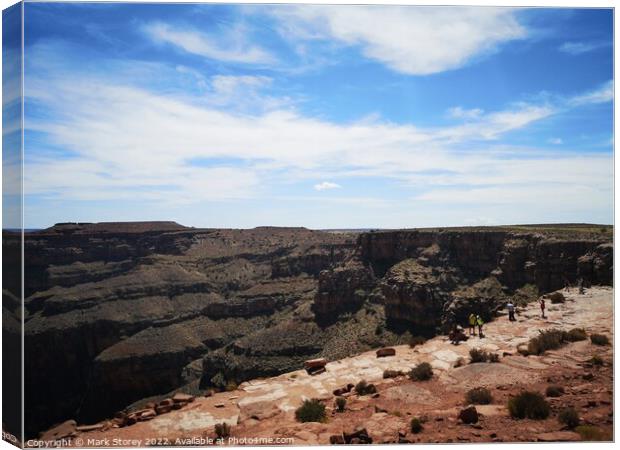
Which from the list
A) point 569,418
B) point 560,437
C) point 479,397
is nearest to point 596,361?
point 569,418

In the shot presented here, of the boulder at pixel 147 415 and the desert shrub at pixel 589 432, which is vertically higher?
the desert shrub at pixel 589 432

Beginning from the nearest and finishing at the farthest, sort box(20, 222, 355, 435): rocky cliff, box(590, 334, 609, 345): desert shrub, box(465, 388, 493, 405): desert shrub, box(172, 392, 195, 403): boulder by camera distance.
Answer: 1. box(465, 388, 493, 405): desert shrub
2. box(172, 392, 195, 403): boulder
3. box(590, 334, 609, 345): desert shrub
4. box(20, 222, 355, 435): rocky cliff

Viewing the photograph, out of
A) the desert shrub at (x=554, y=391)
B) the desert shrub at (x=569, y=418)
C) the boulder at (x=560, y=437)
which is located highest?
the desert shrub at (x=554, y=391)

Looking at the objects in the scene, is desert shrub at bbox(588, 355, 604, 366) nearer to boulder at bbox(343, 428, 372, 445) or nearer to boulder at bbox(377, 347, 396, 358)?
boulder at bbox(377, 347, 396, 358)

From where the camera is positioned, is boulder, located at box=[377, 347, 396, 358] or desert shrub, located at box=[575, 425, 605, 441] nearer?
desert shrub, located at box=[575, 425, 605, 441]

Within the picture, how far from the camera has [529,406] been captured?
339 inches

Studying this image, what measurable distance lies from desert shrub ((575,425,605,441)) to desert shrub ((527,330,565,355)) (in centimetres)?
318

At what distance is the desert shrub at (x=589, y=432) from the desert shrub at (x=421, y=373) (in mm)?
3302

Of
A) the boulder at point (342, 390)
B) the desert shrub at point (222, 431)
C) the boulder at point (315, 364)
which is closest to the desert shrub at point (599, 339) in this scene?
the boulder at point (342, 390)

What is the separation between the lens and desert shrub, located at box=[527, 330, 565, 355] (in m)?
11.6

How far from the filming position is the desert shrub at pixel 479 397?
364 inches

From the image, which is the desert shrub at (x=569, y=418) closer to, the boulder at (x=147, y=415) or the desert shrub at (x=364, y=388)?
the desert shrub at (x=364, y=388)

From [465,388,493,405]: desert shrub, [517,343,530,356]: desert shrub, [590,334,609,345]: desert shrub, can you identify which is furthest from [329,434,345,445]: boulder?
[590,334,609,345]: desert shrub

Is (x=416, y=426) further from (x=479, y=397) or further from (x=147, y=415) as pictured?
(x=147, y=415)
